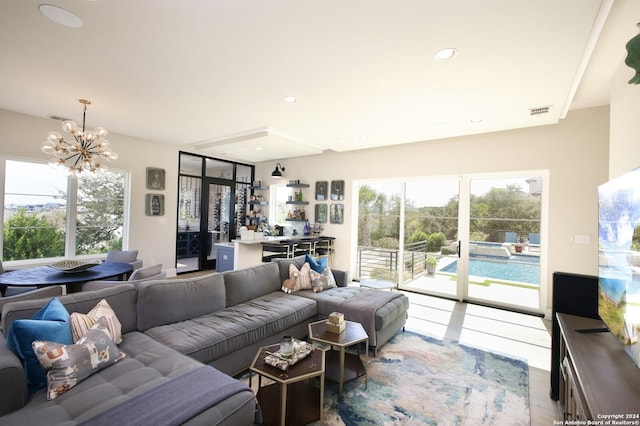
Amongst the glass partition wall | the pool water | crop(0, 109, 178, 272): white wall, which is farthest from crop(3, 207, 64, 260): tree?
the pool water

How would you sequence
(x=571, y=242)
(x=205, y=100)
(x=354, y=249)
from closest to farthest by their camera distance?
(x=205, y=100)
(x=571, y=242)
(x=354, y=249)

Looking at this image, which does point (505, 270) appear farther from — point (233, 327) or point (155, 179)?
point (155, 179)

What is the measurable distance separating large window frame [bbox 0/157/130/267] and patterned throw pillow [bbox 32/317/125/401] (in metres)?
4.09

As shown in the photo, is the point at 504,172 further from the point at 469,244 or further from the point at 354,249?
the point at 354,249

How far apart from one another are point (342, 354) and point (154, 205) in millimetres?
5290

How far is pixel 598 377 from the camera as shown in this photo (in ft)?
4.55

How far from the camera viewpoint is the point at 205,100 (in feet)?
12.0

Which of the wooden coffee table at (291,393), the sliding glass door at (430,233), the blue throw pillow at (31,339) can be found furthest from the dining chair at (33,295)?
the sliding glass door at (430,233)

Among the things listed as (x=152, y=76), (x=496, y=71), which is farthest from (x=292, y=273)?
(x=496, y=71)

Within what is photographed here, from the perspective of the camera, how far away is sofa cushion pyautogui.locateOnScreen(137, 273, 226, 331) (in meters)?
2.44

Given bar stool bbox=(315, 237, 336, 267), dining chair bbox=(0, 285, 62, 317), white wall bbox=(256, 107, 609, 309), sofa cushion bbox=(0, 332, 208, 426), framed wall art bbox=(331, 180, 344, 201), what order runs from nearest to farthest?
sofa cushion bbox=(0, 332, 208, 426) < dining chair bbox=(0, 285, 62, 317) < white wall bbox=(256, 107, 609, 309) < bar stool bbox=(315, 237, 336, 267) < framed wall art bbox=(331, 180, 344, 201)

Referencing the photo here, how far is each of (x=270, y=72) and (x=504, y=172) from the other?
3991mm

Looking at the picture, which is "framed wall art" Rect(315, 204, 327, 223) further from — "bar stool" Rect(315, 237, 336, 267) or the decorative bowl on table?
the decorative bowl on table

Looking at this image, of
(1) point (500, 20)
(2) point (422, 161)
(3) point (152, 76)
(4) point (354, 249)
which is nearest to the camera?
(1) point (500, 20)
